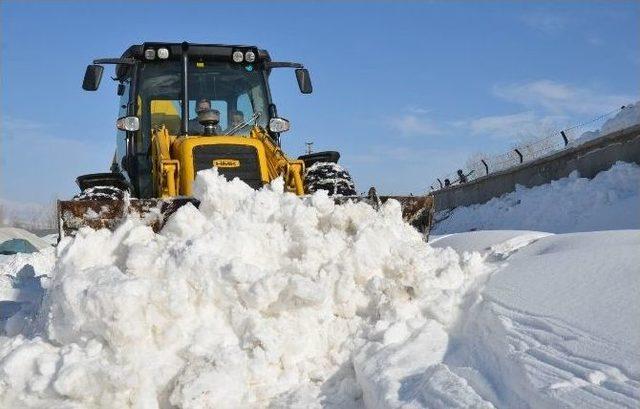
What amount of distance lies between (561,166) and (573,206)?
149cm

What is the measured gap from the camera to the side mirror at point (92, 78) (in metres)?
6.16

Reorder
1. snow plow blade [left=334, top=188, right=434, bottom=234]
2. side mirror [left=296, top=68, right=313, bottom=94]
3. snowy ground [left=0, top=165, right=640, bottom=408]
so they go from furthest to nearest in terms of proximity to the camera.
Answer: side mirror [left=296, top=68, right=313, bottom=94] < snow plow blade [left=334, top=188, right=434, bottom=234] < snowy ground [left=0, top=165, right=640, bottom=408]

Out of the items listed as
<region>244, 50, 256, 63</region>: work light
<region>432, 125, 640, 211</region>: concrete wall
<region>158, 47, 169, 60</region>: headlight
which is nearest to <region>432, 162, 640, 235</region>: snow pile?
<region>432, 125, 640, 211</region>: concrete wall

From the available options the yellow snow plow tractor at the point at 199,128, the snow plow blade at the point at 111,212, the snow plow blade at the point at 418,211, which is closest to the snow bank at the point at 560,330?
the snow plow blade at the point at 418,211

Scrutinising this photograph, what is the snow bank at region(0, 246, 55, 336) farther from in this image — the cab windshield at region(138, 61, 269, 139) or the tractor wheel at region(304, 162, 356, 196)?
the tractor wheel at region(304, 162, 356, 196)

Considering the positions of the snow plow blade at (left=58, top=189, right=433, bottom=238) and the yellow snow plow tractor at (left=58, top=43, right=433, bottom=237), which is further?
the yellow snow plow tractor at (left=58, top=43, right=433, bottom=237)

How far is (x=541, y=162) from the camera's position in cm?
1217

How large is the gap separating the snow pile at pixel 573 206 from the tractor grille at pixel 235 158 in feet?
16.1

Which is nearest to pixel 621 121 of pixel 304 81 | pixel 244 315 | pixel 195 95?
pixel 304 81

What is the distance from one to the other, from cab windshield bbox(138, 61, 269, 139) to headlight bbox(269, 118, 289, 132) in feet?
0.79

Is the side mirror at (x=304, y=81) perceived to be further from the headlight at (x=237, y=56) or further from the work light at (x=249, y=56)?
the headlight at (x=237, y=56)

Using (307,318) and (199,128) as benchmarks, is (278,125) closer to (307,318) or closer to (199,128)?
(199,128)

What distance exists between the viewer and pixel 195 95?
6.65 meters

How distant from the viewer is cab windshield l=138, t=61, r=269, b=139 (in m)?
6.63
